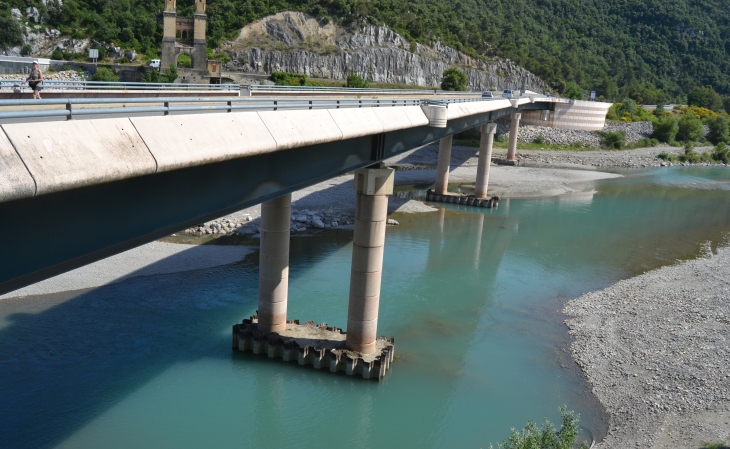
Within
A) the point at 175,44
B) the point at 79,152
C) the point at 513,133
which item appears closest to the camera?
the point at 79,152

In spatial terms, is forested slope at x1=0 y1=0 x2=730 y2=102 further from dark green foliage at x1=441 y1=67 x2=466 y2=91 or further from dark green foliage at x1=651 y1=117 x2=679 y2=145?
dark green foliage at x1=651 y1=117 x2=679 y2=145

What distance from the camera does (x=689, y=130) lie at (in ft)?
308

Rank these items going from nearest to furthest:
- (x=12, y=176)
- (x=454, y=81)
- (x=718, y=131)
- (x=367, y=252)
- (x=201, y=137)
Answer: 1. (x=12, y=176)
2. (x=201, y=137)
3. (x=367, y=252)
4. (x=454, y=81)
5. (x=718, y=131)

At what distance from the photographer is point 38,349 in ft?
62.7

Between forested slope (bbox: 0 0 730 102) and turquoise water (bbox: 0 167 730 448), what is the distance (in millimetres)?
80218

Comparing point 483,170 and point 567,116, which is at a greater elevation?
point 567,116

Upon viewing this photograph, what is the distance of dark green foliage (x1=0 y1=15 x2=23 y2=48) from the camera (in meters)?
85.6

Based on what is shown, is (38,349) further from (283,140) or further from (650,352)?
(650,352)

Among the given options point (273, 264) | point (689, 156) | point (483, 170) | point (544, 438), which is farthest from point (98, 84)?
point (689, 156)

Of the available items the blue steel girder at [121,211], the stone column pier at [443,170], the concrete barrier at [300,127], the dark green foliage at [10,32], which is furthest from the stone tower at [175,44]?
the blue steel girder at [121,211]

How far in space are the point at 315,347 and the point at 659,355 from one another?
A: 438 inches

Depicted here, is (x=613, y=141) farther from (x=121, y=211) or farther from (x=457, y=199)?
(x=121, y=211)

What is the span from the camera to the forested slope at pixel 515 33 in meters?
99.9

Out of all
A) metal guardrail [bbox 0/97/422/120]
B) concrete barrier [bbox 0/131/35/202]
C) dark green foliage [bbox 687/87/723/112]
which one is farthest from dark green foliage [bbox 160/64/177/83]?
dark green foliage [bbox 687/87/723/112]
